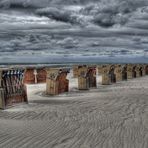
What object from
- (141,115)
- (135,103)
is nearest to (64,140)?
(141,115)

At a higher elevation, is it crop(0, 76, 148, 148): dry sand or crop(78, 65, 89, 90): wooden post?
crop(78, 65, 89, 90): wooden post

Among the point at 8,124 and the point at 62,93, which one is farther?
the point at 62,93

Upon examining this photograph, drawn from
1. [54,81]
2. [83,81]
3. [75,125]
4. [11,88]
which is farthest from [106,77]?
[75,125]

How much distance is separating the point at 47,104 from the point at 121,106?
8.85 feet

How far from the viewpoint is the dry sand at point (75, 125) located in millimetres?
8258

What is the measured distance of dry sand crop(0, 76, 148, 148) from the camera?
8258 millimetres

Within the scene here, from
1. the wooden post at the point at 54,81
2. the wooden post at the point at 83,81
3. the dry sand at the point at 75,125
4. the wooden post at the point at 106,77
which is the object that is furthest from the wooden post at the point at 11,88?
the wooden post at the point at 106,77

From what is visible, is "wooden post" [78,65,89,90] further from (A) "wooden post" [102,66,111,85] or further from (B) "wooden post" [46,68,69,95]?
(A) "wooden post" [102,66,111,85]

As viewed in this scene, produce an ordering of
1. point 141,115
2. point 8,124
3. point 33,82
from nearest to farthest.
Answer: point 8,124
point 141,115
point 33,82

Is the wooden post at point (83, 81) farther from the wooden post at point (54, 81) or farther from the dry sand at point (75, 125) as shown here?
the dry sand at point (75, 125)

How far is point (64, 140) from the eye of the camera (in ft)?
27.8

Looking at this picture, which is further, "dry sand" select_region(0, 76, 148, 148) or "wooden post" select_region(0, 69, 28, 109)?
"wooden post" select_region(0, 69, 28, 109)

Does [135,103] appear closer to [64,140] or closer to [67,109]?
[67,109]

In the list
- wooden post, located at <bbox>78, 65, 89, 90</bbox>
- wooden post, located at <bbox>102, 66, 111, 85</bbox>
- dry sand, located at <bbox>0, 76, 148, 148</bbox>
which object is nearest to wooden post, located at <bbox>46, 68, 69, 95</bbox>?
wooden post, located at <bbox>78, 65, 89, 90</bbox>
